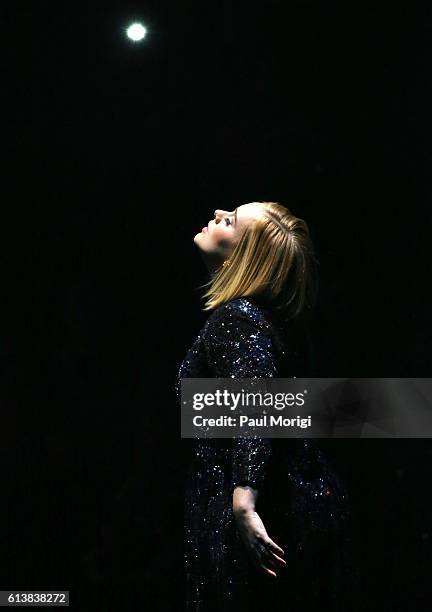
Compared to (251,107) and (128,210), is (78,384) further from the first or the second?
(251,107)

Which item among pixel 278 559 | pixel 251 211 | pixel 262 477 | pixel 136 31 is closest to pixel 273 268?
pixel 251 211

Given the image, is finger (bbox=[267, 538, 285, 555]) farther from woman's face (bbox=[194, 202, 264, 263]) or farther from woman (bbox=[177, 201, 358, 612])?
woman's face (bbox=[194, 202, 264, 263])

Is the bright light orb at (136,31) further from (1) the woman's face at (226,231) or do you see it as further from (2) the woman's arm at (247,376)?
(2) the woman's arm at (247,376)

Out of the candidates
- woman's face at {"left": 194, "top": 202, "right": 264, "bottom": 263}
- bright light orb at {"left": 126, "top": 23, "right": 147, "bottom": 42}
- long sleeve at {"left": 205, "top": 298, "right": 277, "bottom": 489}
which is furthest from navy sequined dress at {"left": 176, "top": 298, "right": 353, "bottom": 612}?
bright light orb at {"left": 126, "top": 23, "right": 147, "bottom": 42}

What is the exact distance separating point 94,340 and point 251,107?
0.56 metres

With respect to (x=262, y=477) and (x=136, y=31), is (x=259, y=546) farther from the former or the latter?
(x=136, y=31)

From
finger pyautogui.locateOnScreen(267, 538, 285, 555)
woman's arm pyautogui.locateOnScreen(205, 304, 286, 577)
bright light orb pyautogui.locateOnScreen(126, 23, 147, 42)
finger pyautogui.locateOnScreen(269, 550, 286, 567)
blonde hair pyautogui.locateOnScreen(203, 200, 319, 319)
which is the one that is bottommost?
finger pyautogui.locateOnScreen(269, 550, 286, 567)

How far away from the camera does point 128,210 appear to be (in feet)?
5.93

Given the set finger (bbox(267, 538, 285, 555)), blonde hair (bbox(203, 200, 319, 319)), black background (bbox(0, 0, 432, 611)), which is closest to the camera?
finger (bbox(267, 538, 285, 555))

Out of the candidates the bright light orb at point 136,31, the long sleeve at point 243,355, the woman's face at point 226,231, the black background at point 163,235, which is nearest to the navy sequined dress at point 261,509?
the long sleeve at point 243,355

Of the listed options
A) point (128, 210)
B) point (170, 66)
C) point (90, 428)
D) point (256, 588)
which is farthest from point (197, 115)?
point (256, 588)

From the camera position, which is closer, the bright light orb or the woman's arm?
the woman's arm

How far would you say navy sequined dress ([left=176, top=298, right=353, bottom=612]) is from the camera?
1.32m

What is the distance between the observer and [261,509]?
1349 millimetres
